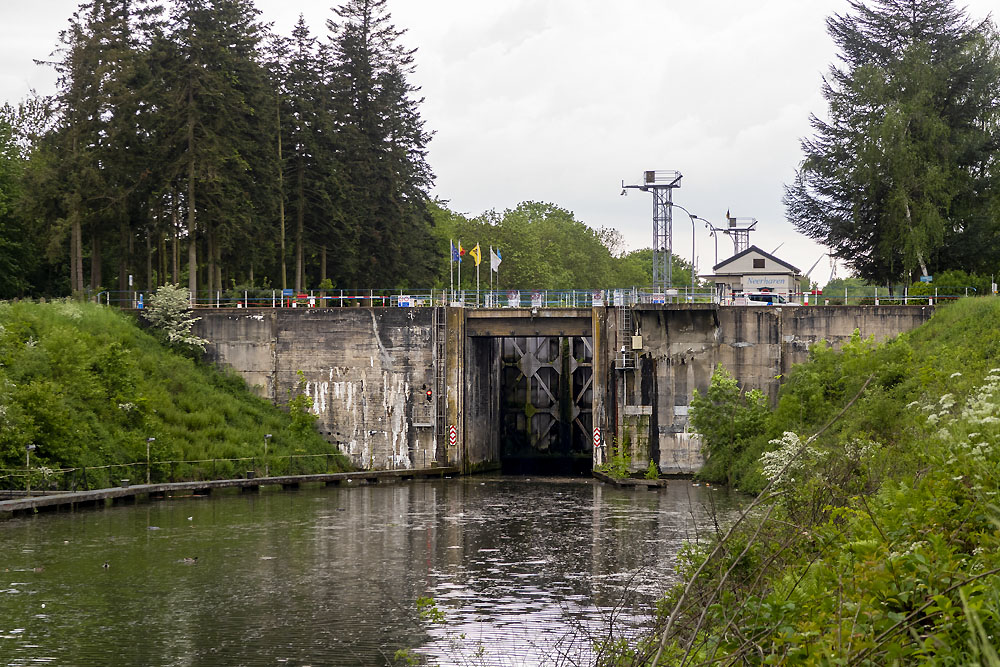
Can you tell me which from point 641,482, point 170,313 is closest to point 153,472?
point 170,313

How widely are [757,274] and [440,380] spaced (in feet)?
59.9

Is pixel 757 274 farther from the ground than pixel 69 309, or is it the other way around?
pixel 757 274

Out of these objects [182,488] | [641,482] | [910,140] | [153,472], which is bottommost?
[641,482]

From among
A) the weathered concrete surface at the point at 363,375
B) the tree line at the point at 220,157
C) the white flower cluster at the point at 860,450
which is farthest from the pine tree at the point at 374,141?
the white flower cluster at the point at 860,450

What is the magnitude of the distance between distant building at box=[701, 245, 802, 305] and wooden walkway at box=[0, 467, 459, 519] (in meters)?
18.1

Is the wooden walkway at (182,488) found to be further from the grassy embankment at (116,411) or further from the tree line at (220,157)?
the tree line at (220,157)

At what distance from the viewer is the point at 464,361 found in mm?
51531

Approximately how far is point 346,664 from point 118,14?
46.3 m

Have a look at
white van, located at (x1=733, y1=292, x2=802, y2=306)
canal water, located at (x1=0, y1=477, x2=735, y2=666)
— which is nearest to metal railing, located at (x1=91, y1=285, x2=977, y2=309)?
white van, located at (x1=733, y1=292, x2=802, y2=306)

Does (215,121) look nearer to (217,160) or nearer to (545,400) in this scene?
(217,160)

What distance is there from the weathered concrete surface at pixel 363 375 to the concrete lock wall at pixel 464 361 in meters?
0.05

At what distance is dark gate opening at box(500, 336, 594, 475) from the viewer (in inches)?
2445

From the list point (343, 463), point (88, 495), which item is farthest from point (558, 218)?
A: point (88, 495)

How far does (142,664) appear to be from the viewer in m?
19.0
